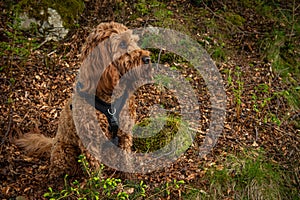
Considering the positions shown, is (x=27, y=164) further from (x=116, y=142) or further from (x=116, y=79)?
(x=116, y=79)

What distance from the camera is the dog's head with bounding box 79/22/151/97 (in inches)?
114

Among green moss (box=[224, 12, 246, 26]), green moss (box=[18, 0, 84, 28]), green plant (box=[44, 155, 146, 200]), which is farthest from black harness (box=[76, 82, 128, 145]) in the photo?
green moss (box=[224, 12, 246, 26])

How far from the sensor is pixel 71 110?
3.29 m

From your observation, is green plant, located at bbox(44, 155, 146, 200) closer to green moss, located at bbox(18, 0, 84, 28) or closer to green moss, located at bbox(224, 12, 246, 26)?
green moss, located at bbox(18, 0, 84, 28)

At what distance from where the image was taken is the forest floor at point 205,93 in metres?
3.77

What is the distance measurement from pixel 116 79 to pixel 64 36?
2.74 metres

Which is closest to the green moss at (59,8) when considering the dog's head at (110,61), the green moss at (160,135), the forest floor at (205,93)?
the forest floor at (205,93)

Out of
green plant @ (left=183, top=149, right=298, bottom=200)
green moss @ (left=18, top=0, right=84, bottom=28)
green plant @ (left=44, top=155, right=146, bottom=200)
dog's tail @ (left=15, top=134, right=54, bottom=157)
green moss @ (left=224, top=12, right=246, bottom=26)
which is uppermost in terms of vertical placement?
green moss @ (left=18, top=0, right=84, bottom=28)

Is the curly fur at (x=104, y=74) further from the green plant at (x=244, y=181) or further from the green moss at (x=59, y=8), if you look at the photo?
the green moss at (x=59, y=8)

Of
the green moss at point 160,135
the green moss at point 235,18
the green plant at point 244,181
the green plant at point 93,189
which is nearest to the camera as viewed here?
the green plant at point 93,189

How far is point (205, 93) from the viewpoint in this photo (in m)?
4.96

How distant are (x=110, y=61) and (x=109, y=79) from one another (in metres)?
0.16

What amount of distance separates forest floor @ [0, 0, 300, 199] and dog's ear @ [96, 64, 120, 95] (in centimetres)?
111

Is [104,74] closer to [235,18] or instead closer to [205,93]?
[205,93]
